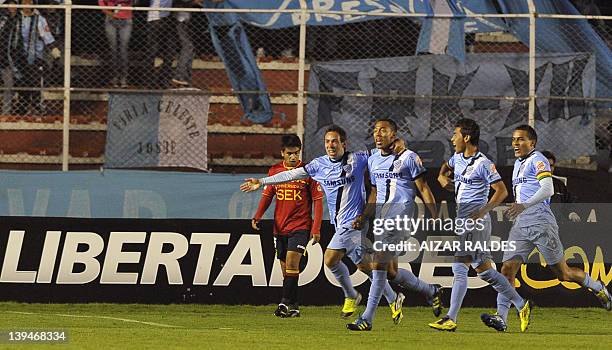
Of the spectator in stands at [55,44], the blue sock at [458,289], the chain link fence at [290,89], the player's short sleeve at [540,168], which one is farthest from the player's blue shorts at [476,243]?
the spectator in stands at [55,44]

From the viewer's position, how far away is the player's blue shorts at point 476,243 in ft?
44.3

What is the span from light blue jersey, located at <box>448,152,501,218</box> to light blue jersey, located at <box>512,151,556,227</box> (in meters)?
0.34

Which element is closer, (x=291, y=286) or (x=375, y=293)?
(x=375, y=293)

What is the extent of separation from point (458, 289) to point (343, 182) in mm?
1798

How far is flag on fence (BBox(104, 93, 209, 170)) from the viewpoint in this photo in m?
17.5

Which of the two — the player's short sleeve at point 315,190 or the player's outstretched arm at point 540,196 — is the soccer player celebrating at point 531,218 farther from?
the player's short sleeve at point 315,190

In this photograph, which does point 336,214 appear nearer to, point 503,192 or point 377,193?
point 377,193

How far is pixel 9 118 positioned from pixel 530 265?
284 inches

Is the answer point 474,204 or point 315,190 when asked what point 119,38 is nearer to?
point 315,190

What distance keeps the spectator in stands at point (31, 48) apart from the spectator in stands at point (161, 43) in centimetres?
129

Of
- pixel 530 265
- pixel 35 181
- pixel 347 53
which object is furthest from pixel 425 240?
pixel 35 181

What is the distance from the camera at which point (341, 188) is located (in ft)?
47.2

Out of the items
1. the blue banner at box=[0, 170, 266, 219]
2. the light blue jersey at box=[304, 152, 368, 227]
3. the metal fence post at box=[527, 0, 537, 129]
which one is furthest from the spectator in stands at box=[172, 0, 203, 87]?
the metal fence post at box=[527, 0, 537, 129]

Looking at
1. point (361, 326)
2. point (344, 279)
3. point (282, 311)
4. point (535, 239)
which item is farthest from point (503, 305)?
point (282, 311)
